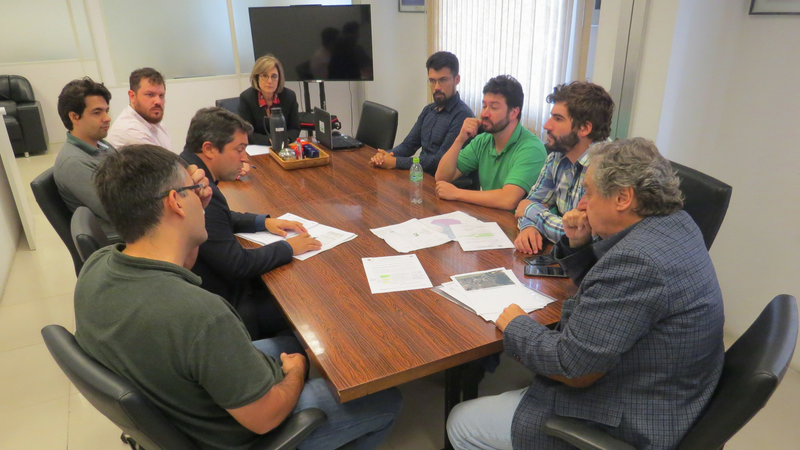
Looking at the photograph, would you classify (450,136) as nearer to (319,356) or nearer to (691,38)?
(691,38)

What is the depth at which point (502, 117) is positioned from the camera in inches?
95.6

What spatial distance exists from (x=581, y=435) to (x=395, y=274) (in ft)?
2.54

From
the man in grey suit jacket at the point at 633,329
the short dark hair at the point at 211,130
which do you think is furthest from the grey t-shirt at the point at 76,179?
the man in grey suit jacket at the point at 633,329

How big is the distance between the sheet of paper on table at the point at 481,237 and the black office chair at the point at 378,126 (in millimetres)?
1646

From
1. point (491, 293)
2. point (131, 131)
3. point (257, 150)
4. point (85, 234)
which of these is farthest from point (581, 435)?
point (257, 150)

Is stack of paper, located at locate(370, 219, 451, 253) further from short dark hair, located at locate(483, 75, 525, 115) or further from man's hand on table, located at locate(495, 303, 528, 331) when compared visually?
short dark hair, located at locate(483, 75, 525, 115)

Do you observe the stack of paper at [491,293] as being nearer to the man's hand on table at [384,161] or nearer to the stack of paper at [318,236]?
the stack of paper at [318,236]

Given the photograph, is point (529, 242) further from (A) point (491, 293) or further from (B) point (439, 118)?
(B) point (439, 118)

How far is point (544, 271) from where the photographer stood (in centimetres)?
164

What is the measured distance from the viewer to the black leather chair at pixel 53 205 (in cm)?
190

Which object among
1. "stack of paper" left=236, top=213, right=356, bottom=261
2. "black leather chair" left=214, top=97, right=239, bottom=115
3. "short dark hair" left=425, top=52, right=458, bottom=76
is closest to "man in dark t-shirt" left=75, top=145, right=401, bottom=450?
"stack of paper" left=236, top=213, right=356, bottom=261

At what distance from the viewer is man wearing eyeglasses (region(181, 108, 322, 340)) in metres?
1.67

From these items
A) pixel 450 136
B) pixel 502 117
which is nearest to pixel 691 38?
pixel 502 117

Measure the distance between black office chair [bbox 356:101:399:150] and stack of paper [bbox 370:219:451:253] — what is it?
1567mm
